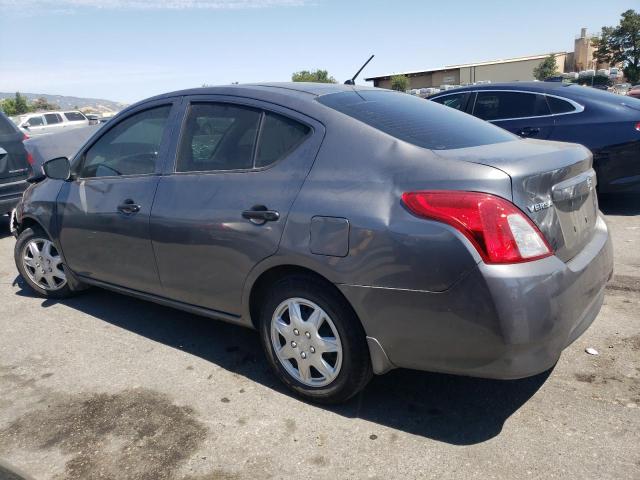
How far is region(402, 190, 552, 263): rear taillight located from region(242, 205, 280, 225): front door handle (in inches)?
33.4

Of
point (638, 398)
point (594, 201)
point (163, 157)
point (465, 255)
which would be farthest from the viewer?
point (163, 157)

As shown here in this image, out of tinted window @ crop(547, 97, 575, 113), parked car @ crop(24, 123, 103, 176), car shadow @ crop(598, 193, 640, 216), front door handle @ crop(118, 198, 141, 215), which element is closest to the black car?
parked car @ crop(24, 123, 103, 176)

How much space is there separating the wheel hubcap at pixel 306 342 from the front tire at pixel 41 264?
2468 millimetres

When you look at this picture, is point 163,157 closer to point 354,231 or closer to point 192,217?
point 192,217

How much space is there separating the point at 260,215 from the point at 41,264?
8.96 feet

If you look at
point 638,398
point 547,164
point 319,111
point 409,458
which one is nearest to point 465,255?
point 547,164

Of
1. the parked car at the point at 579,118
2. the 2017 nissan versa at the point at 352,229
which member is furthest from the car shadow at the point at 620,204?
the 2017 nissan versa at the point at 352,229

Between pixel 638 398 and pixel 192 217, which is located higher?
pixel 192 217

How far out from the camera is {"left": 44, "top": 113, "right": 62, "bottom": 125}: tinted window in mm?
24452

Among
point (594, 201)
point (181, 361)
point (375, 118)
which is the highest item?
point (375, 118)

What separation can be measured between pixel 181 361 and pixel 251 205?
1.26 meters

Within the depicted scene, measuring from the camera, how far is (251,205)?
3070mm

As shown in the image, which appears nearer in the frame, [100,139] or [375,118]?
[375,118]

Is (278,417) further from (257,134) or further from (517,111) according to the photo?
(517,111)
